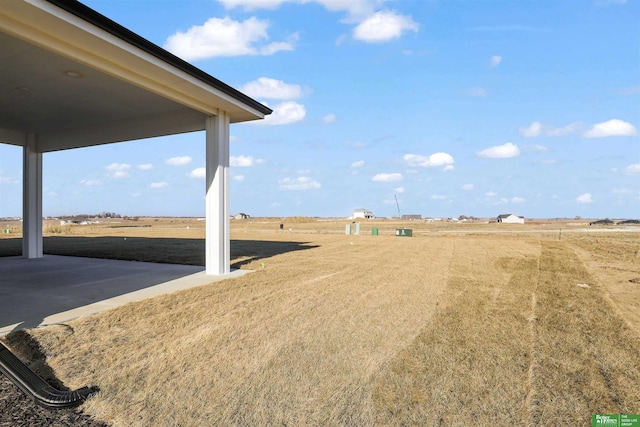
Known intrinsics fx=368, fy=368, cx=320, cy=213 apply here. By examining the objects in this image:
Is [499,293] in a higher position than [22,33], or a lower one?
lower

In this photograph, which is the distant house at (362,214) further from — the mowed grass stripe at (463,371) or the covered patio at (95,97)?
the mowed grass stripe at (463,371)

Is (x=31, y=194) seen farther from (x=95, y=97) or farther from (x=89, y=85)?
(x=89, y=85)

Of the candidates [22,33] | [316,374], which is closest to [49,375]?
[316,374]

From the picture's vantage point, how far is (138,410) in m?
2.92

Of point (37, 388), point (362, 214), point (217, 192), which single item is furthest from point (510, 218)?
point (37, 388)

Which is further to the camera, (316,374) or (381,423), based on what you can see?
(316,374)

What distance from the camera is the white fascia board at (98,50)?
181 inches

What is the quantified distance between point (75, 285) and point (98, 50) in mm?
4704

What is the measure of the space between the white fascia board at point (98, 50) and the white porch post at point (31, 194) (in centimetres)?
777

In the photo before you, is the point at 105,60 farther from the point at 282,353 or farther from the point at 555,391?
the point at 555,391

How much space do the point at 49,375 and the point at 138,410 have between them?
1.29 meters

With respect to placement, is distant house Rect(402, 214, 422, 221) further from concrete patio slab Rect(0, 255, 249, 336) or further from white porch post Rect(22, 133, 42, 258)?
concrete patio slab Rect(0, 255, 249, 336)

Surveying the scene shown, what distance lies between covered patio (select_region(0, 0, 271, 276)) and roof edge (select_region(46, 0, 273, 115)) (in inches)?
0.5

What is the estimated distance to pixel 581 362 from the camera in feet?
13.0
